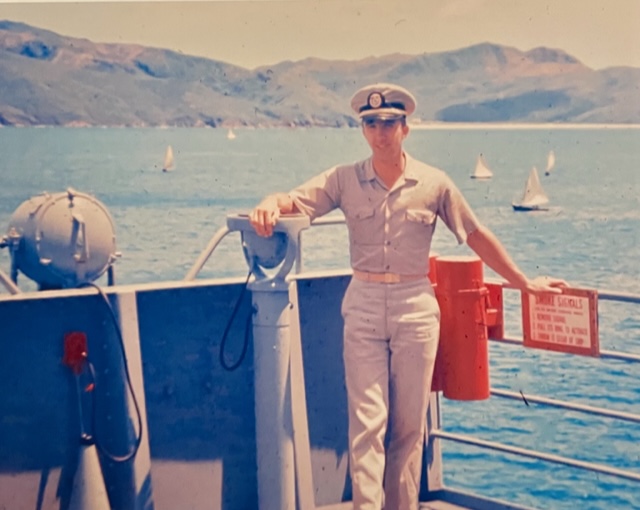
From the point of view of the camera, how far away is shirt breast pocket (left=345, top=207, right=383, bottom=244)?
9.68ft

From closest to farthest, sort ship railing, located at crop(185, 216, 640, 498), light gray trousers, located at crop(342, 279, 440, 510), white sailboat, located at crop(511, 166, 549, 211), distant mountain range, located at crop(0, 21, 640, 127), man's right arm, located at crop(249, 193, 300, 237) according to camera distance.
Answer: man's right arm, located at crop(249, 193, 300, 237) < light gray trousers, located at crop(342, 279, 440, 510) < ship railing, located at crop(185, 216, 640, 498) < distant mountain range, located at crop(0, 21, 640, 127) < white sailboat, located at crop(511, 166, 549, 211)

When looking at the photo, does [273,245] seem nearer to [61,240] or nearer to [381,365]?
[381,365]

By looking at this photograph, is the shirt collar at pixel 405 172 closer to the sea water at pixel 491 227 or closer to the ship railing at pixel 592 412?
the ship railing at pixel 592 412

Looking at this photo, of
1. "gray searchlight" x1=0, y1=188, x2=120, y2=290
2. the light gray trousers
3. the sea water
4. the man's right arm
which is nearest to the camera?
the man's right arm

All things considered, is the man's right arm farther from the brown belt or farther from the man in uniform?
the brown belt

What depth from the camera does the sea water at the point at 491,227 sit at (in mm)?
12398

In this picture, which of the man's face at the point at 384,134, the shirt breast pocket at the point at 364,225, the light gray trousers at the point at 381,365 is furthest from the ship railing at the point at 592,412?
the man's face at the point at 384,134

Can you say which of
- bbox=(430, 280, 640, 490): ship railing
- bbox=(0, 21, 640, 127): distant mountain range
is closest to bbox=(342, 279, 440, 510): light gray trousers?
bbox=(430, 280, 640, 490): ship railing

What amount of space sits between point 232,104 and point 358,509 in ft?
15.9

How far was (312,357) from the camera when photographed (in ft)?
11.0

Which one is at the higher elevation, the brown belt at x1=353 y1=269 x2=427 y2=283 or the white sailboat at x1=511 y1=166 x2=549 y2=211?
the white sailboat at x1=511 y1=166 x2=549 y2=211

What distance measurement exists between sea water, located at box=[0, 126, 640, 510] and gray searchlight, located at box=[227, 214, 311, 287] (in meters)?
2.02

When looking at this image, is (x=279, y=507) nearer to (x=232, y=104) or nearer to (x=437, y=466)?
(x=437, y=466)

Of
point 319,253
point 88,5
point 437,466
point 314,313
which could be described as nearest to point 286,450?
point 314,313
